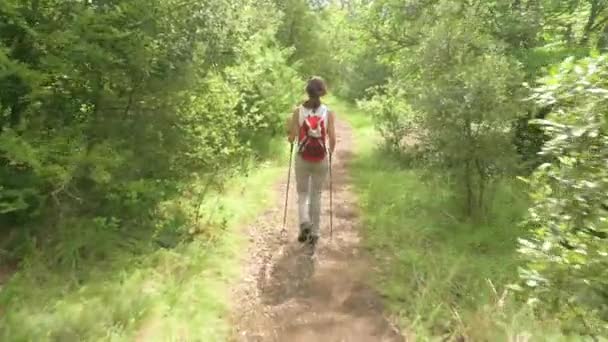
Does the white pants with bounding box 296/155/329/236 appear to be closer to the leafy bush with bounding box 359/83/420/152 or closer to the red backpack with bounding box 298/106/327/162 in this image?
the red backpack with bounding box 298/106/327/162

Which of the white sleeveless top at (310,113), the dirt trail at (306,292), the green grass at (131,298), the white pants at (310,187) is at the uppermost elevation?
the white sleeveless top at (310,113)

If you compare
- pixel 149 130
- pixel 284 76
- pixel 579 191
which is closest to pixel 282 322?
pixel 149 130

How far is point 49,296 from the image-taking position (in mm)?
5434

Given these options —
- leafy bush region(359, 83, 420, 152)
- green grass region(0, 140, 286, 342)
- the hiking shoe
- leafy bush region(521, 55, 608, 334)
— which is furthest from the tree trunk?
green grass region(0, 140, 286, 342)

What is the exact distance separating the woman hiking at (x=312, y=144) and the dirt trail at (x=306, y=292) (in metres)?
0.57

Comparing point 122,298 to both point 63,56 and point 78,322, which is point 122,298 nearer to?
point 78,322

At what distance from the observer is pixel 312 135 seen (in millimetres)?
6906

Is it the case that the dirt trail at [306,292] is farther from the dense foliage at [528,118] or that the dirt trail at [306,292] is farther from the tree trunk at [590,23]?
the tree trunk at [590,23]

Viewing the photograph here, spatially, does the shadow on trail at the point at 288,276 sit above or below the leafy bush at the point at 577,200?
below

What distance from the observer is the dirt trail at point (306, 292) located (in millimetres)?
5469

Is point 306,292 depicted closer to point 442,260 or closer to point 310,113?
point 442,260

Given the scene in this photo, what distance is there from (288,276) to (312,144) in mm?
1795

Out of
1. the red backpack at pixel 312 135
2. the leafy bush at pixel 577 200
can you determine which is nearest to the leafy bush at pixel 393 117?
the red backpack at pixel 312 135

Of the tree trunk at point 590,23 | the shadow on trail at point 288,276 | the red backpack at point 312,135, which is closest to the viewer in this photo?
the shadow on trail at point 288,276
